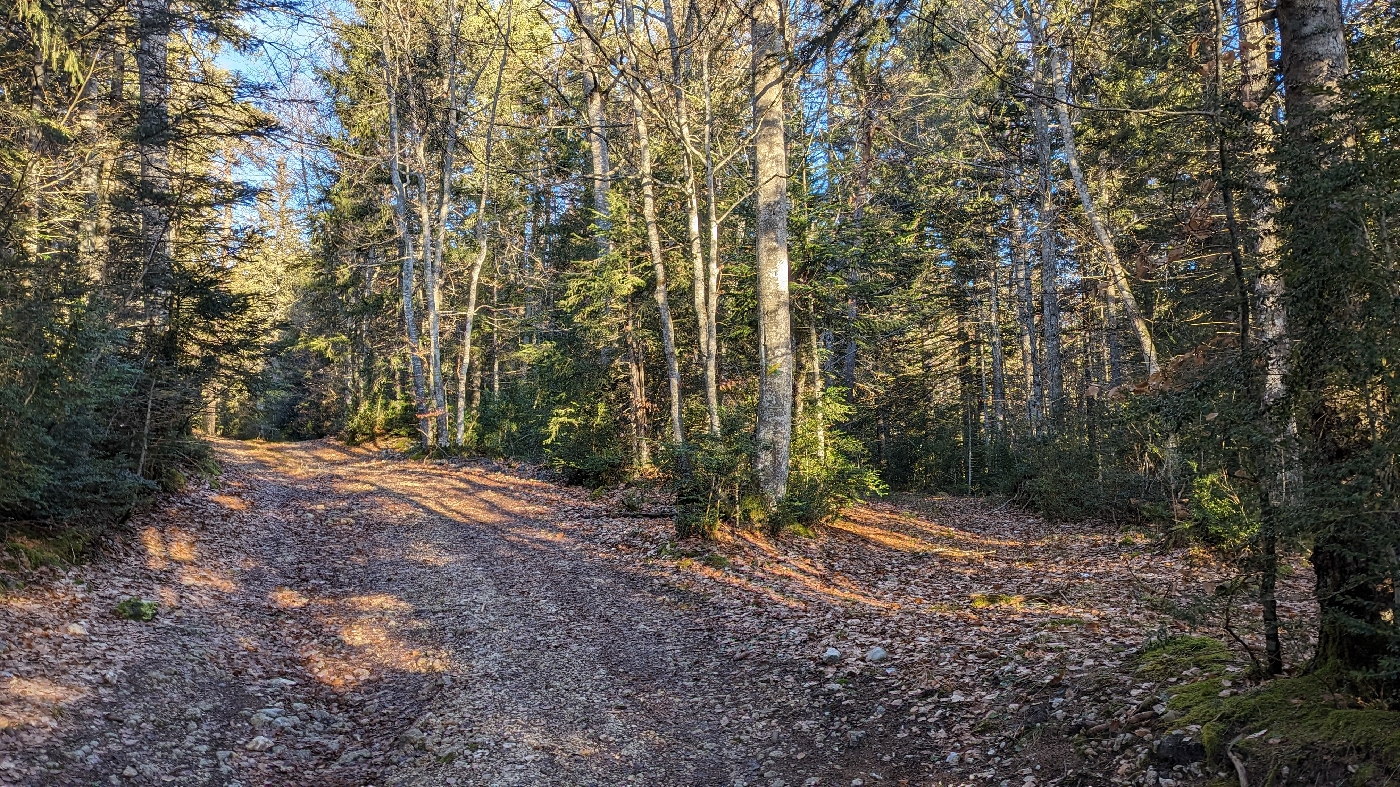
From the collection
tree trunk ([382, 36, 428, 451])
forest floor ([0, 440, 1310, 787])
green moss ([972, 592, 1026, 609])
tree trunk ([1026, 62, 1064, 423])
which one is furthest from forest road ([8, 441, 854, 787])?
tree trunk ([1026, 62, 1064, 423])

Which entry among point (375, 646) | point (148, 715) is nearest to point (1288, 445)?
point (148, 715)

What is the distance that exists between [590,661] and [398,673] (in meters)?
1.95

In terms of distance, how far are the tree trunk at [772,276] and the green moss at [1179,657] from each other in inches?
263

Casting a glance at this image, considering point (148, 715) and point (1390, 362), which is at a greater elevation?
point (1390, 362)

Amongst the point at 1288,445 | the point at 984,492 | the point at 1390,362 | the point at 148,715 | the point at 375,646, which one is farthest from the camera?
the point at 984,492

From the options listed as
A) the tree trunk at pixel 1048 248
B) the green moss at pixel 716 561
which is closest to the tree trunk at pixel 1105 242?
the tree trunk at pixel 1048 248

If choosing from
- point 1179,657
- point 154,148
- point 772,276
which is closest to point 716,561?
point 772,276

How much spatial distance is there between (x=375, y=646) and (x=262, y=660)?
3.58 feet

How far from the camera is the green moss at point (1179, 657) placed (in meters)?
4.32

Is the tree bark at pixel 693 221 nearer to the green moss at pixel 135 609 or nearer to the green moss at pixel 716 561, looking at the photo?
the green moss at pixel 716 561

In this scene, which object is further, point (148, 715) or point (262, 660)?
point (262, 660)

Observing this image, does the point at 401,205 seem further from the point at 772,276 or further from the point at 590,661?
the point at 590,661

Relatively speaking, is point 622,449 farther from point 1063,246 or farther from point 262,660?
point 1063,246

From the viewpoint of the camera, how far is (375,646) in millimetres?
7590
